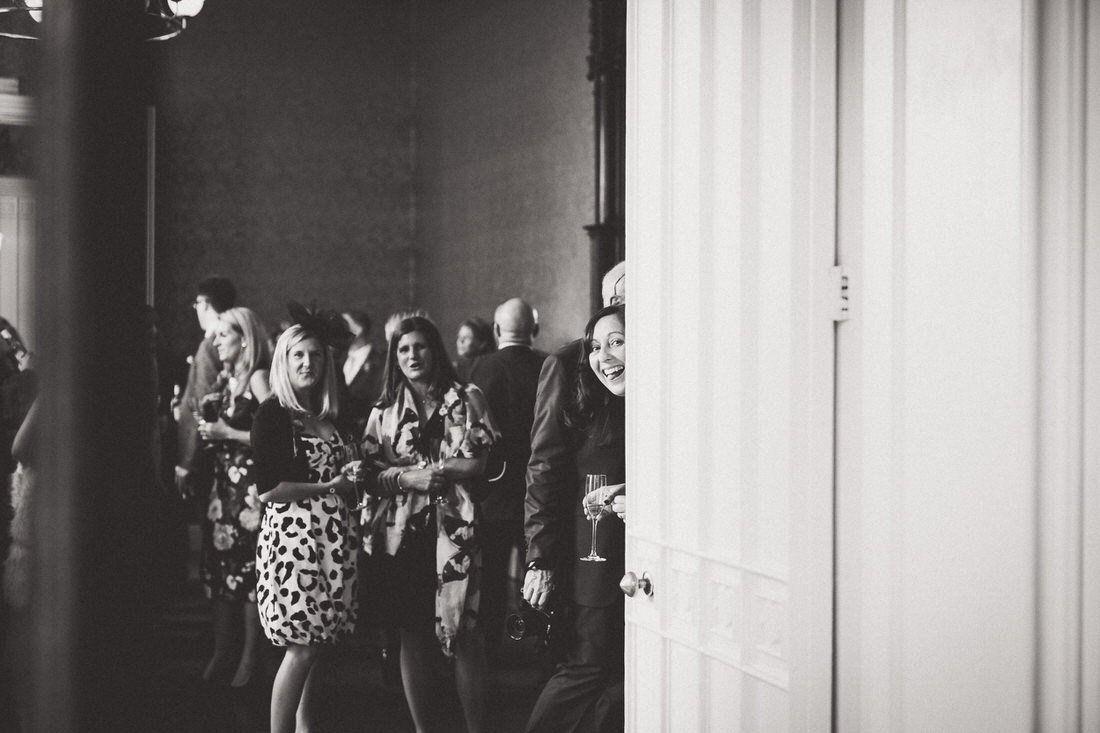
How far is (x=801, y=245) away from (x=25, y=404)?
1421 mm

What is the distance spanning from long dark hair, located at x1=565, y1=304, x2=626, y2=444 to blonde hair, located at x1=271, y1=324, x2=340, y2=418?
3.23 feet

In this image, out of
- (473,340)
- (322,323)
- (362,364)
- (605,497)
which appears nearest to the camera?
(605,497)

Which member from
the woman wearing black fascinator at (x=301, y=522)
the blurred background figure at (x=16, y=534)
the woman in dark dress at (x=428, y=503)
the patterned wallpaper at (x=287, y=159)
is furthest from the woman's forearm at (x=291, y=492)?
the patterned wallpaper at (x=287, y=159)

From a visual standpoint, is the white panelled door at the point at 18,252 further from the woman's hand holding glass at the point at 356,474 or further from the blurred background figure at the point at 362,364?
the blurred background figure at the point at 362,364

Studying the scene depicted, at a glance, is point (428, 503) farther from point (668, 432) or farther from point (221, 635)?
point (221, 635)

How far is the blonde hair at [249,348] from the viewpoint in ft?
15.1

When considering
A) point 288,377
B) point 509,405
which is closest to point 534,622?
point 288,377

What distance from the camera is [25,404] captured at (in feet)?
2.38

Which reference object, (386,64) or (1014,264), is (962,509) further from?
(386,64)

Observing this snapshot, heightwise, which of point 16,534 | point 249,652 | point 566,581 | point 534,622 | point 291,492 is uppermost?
point 16,534

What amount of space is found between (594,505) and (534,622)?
423mm

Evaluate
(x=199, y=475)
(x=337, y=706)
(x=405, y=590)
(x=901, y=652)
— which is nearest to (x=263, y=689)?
(x=337, y=706)

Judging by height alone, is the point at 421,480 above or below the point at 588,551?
above

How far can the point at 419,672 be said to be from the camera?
388 centimetres
